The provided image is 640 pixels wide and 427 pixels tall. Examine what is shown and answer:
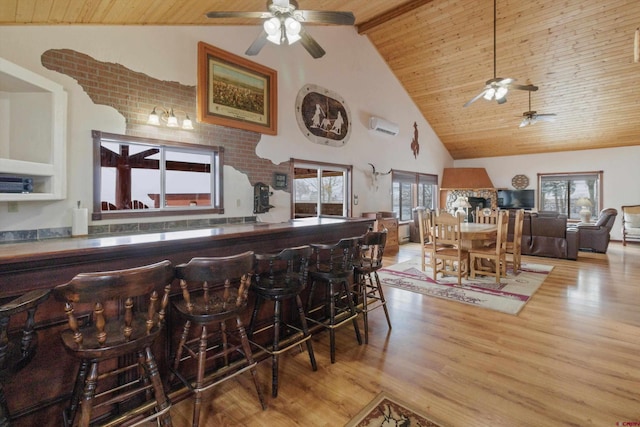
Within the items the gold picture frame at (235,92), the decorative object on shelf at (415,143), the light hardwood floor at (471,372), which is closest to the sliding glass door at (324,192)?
the gold picture frame at (235,92)

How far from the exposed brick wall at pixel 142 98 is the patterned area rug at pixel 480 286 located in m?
2.79

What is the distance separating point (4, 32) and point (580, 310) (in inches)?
248

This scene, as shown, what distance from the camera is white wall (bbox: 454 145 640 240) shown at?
26.8 feet

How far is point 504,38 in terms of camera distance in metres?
6.02

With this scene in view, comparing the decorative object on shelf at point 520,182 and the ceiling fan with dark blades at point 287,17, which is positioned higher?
the ceiling fan with dark blades at point 287,17

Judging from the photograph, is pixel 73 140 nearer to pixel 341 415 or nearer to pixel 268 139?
pixel 268 139

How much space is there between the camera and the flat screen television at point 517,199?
31.0 feet

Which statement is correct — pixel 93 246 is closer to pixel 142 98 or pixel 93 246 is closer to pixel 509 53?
pixel 142 98

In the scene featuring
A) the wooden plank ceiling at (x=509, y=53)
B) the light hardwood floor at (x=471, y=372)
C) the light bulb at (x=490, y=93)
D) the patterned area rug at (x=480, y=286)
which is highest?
the wooden plank ceiling at (x=509, y=53)

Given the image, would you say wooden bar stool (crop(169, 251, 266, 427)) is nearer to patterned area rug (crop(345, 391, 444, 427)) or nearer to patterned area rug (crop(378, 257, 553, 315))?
patterned area rug (crop(345, 391, 444, 427))

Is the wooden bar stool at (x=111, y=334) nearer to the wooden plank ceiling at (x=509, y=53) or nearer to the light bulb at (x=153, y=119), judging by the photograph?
the light bulb at (x=153, y=119)

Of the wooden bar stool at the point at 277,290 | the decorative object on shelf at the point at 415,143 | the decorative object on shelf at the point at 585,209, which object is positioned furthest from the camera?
the decorative object on shelf at the point at 415,143

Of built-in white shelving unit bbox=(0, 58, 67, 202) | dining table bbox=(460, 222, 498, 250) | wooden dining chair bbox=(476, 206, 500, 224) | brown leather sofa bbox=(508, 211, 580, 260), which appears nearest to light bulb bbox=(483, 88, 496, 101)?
wooden dining chair bbox=(476, 206, 500, 224)

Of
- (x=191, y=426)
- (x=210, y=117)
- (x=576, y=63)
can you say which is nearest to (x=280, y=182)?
(x=210, y=117)
